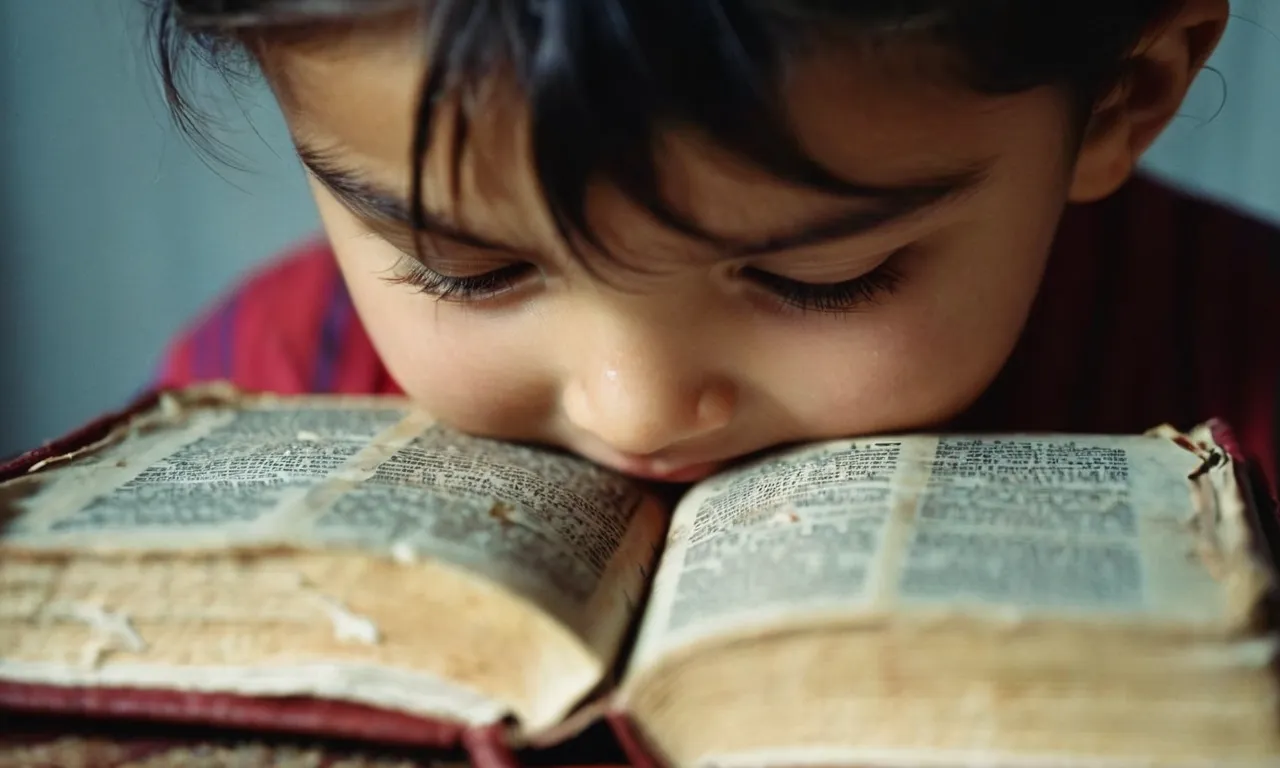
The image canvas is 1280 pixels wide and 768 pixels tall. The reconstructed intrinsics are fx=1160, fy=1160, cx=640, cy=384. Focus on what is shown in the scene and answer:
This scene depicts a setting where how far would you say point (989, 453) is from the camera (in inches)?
18.2

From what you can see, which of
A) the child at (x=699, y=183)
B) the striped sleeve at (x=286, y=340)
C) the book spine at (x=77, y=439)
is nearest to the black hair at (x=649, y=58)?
the child at (x=699, y=183)

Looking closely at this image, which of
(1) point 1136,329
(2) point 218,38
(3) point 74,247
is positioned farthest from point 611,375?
(3) point 74,247

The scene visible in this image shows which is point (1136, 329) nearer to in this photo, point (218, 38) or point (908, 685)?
point (908, 685)

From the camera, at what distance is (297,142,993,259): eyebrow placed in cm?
40

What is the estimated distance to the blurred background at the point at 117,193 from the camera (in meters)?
0.90

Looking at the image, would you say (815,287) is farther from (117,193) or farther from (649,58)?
(117,193)

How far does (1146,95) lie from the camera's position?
0.52m

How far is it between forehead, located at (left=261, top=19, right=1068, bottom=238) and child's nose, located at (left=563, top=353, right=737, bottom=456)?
0.08 m

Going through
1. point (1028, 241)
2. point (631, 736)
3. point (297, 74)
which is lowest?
point (631, 736)

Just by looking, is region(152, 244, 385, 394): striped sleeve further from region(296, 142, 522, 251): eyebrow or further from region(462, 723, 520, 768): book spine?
region(462, 723, 520, 768): book spine

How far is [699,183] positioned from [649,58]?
5 cm

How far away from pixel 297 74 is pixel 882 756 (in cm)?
31

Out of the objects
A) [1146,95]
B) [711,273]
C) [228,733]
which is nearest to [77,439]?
[228,733]

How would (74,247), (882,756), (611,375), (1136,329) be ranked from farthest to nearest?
(74,247) → (1136,329) → (611,375) → (882,756)
